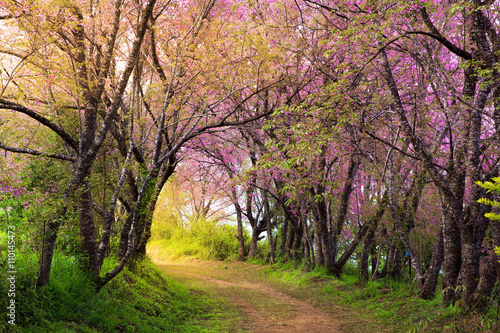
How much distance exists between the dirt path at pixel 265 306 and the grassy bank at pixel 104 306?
0.69 metres

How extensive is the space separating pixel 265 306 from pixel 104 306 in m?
3.94

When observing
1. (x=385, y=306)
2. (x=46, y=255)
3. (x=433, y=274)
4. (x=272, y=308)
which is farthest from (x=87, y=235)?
(x=433, y=274)

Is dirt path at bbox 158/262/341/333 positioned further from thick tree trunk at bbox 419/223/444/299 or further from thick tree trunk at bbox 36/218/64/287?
thick tree trunk at bbox 36/218/64/287

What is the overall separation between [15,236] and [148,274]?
4.56 metres

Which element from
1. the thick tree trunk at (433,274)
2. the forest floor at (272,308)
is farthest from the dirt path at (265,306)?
the thick tree trunk at (433,274)

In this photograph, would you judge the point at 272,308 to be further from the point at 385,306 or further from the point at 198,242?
the point at 198,242

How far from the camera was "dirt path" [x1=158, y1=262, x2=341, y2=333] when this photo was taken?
20.5ft

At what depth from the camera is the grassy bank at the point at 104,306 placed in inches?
154

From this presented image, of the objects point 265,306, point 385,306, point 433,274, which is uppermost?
point 433,274

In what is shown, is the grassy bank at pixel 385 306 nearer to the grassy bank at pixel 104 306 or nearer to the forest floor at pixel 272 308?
the forest floor at pixel 272 308

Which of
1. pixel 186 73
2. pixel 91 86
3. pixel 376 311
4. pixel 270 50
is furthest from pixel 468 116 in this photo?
pixel 91 86

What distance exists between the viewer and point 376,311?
686 centimetres

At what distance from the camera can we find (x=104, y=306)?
5094mm

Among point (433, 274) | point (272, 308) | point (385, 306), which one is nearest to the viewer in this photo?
point (433, 274)
